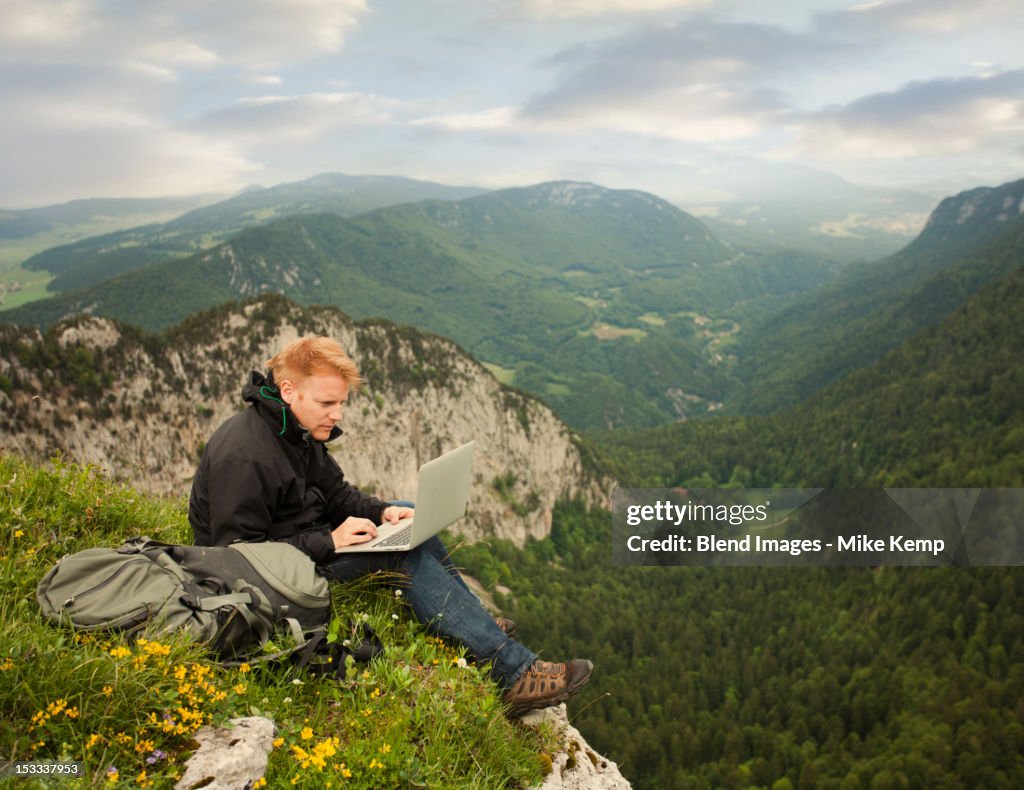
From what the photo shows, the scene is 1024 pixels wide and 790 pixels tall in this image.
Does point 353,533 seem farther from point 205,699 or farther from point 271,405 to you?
point 205,699

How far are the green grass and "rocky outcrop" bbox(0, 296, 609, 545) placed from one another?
2316 millimetres

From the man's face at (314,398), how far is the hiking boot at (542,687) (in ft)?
10.7

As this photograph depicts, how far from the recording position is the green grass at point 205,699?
385 cm

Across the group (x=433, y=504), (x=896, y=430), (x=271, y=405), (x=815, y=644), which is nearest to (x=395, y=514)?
(x=433, y=504)

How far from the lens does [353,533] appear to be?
638cm

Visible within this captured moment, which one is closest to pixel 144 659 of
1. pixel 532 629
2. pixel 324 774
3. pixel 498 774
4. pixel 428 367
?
pixel 324 774

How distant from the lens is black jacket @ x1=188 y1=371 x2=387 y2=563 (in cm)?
589

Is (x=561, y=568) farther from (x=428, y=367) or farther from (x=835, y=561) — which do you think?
(x=835, y=561)

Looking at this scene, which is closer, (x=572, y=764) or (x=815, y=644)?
(x=572, y=764)

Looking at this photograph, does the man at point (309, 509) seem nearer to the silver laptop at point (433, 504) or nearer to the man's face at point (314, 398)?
the man's face at point (314, 398)

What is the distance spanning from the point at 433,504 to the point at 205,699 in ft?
8.06

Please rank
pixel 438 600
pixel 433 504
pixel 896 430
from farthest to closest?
pixel 896 430 → pixel 438 600 → pixel 433 504

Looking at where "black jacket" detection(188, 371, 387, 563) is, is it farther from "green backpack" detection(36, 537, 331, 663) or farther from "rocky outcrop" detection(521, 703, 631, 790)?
"rocky outcrop" detection(521, 703, 631, 790)

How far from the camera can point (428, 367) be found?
306 ft
